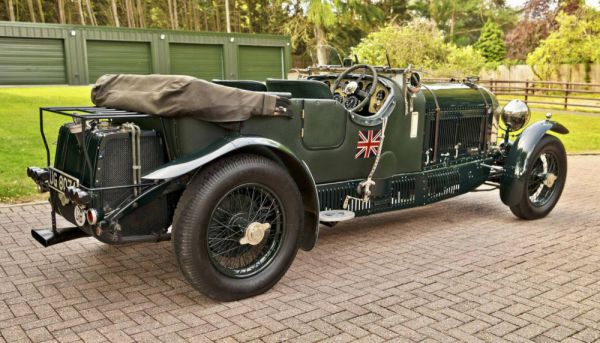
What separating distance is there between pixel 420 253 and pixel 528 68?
25746 mm

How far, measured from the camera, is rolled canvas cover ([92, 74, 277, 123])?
3549mm

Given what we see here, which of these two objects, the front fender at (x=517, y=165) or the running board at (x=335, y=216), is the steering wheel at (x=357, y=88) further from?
the front fender at (x=517, y=165)

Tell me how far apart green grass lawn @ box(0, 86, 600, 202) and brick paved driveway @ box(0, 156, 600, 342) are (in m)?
1.24

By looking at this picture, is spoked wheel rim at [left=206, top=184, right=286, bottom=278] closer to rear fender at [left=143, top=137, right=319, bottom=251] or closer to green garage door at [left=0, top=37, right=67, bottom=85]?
rear fender at [left=143, top=137, right=319, bottom=251]

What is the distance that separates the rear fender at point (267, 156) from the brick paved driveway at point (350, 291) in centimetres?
41

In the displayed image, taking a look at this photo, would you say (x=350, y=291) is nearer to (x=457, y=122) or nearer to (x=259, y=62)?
(x=457, y=122)

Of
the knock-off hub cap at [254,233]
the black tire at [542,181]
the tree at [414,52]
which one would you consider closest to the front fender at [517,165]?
the black tire at [542,181]

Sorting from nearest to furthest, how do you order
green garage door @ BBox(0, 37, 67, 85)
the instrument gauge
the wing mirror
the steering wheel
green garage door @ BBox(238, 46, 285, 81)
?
the steering wheel, the instrument gauge, the wing mirror, green garage door @ BBox(0, 37, 67, 85), green garage door @ BBox(238, 46, 285, 81)

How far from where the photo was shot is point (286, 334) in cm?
319

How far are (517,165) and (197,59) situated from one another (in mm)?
21788

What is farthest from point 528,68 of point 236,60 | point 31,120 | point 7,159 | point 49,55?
point 7,159

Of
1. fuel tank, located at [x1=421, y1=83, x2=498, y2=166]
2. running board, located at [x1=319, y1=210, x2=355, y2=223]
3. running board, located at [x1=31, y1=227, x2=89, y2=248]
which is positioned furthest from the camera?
fuel tank, located at [x1=421, y1=83, x2=498, y2=166]

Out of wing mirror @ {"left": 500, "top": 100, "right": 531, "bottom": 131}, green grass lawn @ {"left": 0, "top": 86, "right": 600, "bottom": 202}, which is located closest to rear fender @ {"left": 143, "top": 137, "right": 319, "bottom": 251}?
green grass lawn @ {"left": 0, "top": 86, "right": 600, "bottom": 202}

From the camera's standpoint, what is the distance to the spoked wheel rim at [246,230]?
12.1ft
